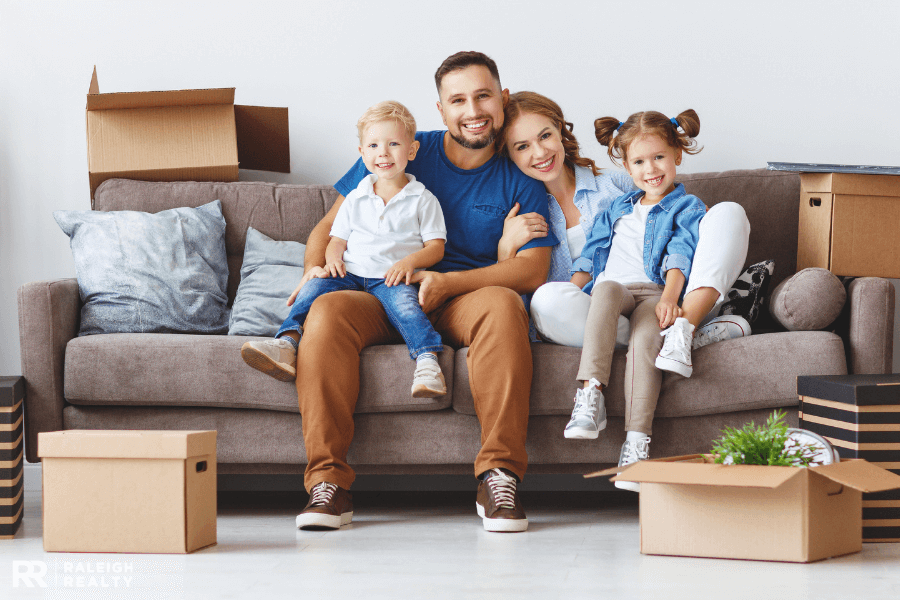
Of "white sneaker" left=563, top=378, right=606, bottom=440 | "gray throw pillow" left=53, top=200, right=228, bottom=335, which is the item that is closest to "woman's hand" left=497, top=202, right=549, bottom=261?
"white sneaker" left=563, top=378, right=606, bottom=440

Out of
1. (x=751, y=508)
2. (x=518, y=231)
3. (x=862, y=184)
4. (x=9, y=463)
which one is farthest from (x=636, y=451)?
(x=9, y=463)

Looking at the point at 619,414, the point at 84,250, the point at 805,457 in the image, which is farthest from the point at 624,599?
the point at 84,250

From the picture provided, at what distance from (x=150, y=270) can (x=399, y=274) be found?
29.9 inches

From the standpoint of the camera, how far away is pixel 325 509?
1810 millimetres

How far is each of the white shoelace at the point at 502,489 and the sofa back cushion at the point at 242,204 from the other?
1078 millimetres

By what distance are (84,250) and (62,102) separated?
0.79m

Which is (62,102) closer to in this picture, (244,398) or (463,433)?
(244,398)

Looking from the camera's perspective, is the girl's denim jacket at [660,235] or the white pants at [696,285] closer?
the white pants at [696,285]

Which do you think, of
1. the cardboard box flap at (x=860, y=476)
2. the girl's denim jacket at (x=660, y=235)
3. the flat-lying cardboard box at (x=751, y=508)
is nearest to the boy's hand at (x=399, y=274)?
the girl's denim jacket at (x=660, y=235)

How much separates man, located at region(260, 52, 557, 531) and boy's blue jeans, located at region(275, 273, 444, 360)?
0.13 feet

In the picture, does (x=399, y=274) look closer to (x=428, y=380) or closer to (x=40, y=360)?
(x=428, y=380)

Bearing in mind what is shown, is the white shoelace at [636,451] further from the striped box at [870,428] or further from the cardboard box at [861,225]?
the cardboard box at [861,225]

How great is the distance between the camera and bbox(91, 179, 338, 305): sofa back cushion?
2.54 meters

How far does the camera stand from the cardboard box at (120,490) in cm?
159
